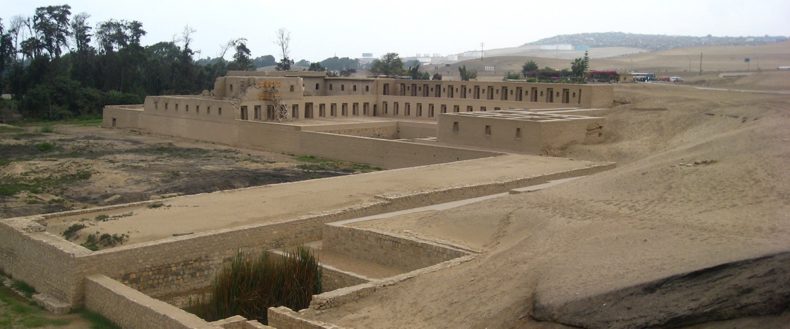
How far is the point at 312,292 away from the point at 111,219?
464 cm

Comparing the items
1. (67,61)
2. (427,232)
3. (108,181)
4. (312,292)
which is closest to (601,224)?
(427,232)

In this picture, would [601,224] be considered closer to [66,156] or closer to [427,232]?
[427,232]

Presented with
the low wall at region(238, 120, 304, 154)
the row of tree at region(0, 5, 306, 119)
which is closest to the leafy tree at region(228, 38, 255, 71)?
the row of tree at region(0, 5, 306, 119)

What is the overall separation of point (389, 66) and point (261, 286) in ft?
214

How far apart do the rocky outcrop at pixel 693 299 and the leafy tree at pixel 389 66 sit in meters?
62.6

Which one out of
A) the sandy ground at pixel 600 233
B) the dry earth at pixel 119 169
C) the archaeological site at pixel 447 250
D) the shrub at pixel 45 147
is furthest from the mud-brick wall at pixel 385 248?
the shrub at pixel 45 147

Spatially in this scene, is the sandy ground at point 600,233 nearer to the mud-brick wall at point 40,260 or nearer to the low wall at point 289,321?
the low wall at point 289,321

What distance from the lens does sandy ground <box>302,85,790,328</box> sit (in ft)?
30.8

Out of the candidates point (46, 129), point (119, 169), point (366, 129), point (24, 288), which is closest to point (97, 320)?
point (24, 288)

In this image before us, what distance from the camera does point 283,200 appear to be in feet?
56.7

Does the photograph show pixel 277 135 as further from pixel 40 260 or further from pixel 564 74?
pixel 564 74

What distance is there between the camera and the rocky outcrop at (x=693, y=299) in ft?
26.4

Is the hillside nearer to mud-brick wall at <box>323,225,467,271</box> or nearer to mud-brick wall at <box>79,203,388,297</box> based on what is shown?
mud-brick wall at <box>323,225,467,271</box>

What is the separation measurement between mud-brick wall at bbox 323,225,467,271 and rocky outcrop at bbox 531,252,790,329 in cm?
404
